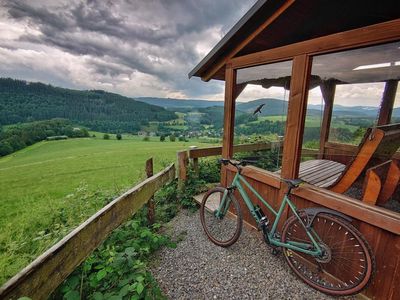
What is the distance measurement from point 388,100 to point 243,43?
2.27 metres

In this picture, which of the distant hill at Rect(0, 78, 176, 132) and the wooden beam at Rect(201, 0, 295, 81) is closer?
the wooden beam at Rect(201, 0, 295, 81)

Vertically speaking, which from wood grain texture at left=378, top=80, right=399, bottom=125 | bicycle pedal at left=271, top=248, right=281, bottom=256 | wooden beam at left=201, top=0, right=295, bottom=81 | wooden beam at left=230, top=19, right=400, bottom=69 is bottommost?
bicycle pedal at left=271, top=248, right=281, bottom=256

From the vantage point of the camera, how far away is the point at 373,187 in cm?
217

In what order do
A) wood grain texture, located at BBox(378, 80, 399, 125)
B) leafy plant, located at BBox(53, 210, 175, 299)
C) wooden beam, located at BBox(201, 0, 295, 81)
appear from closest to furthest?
leafy plant, located at BBox(53, 210, 175, 299) < wooden beam, located at BBox(201, 0, 295, 81) < wood grain texture, located at BBox(378, 80, 399, 125)

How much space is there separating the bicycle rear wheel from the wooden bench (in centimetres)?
46

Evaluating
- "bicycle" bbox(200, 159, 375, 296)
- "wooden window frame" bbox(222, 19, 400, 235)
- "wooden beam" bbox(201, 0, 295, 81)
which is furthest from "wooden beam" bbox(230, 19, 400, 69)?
"bicycle" bbox(200, 159, 375, 296)

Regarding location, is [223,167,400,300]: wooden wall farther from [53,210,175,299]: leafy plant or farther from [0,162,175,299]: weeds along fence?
[0,162,175,299]: weeds along fence

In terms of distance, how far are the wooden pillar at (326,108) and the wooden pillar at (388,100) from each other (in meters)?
0.62

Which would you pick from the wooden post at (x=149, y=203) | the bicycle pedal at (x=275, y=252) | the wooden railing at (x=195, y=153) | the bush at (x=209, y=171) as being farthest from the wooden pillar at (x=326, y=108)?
the wooden post at (x=149, y=203)

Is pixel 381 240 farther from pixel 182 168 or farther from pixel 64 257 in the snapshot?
pixel 182 168

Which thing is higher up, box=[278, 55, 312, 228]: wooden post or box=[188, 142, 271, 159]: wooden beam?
box=[278, 55, 312, 228]: wooden post

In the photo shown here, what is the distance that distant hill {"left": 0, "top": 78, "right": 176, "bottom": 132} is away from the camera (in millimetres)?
68938

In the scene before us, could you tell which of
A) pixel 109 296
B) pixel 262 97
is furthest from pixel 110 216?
pixel 262 97

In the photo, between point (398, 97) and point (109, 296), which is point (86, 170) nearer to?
point (109, 296)
